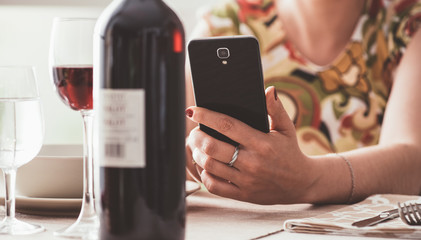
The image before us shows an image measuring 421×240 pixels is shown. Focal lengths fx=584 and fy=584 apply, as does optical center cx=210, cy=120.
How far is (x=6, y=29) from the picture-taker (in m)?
2.62

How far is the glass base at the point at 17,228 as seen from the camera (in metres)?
0.75

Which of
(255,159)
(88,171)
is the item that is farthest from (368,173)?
(88,171)

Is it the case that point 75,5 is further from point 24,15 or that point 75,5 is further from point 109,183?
point 109,183

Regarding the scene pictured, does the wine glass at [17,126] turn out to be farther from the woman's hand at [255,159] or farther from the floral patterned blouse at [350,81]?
the floral patterned blouse at [350,81]

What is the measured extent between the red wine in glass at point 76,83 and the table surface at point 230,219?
178 mm

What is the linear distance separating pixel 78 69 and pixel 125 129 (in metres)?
0.24

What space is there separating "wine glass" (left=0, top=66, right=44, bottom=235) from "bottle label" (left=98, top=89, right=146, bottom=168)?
0.26 meters

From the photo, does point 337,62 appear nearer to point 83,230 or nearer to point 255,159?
point 255,159

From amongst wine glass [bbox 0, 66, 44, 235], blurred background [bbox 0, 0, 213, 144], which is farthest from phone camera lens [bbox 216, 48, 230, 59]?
blurred background [bbox 0, 0, 213, 144]

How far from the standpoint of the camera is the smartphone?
895 mm

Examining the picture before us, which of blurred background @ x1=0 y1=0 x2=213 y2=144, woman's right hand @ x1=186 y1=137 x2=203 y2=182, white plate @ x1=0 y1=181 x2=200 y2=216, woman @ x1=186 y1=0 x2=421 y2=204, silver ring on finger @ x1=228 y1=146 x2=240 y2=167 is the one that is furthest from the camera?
blurred background @ x1=0 y1=0 x2=213 y2=144

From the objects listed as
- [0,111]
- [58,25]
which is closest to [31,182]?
[0,111]

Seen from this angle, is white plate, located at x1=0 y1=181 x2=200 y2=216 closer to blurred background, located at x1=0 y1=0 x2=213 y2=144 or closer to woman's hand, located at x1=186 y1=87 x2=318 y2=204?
woman's hand, located at x1=186 y1=87 x2=318 y2=204

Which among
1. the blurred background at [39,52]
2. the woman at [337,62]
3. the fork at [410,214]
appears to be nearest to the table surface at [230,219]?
the fork at [410,214]
